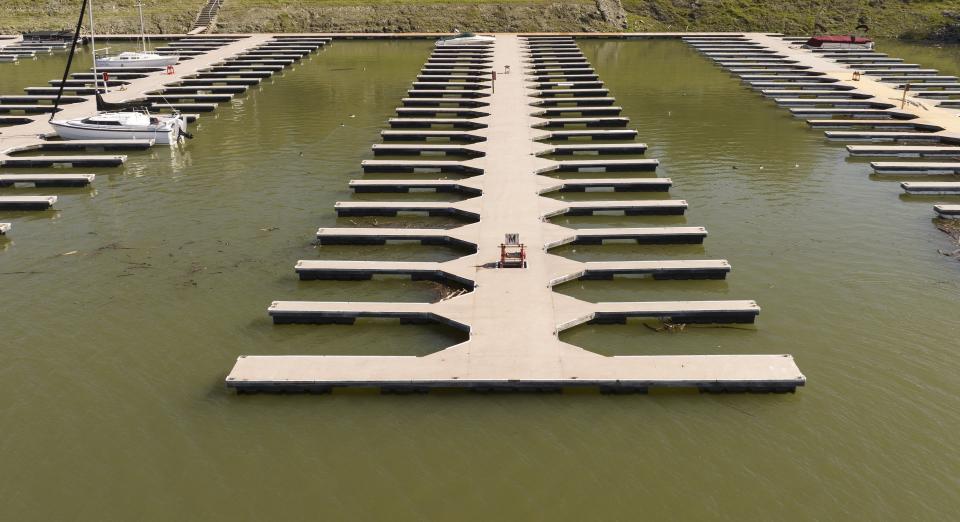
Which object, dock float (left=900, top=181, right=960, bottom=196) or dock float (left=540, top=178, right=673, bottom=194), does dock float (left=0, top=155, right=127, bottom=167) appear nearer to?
dock float (left=540, top=178, right=673, bottom=194)

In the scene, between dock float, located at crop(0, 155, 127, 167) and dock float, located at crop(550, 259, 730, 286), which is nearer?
dock float, located at crop(550, 259, 730, 286)

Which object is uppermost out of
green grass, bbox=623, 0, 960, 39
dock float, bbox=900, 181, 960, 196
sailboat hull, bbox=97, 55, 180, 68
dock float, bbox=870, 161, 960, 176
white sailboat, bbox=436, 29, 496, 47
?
green grass, bbox=623, 0, 960, 39

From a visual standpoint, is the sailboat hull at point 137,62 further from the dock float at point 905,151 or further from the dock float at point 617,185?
the dock float at point 905,151

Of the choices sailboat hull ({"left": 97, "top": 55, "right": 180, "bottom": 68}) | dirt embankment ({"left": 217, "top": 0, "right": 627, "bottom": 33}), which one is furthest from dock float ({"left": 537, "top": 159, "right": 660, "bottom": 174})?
dirt embankment ({"left": 217, "top": 0, "right": 627, "bottom": 33})

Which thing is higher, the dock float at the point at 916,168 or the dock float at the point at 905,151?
the dock float at the point at 905,151

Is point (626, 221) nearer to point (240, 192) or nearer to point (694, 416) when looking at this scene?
point (694, 416)

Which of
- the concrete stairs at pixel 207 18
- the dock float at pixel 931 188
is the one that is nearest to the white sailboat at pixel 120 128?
the dock float at pixel 931 188
